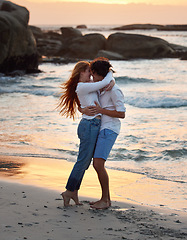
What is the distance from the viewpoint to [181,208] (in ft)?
15.9

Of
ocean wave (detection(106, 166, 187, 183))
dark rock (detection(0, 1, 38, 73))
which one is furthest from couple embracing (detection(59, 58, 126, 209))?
dark rock (detection(0, 1, 38, 73))

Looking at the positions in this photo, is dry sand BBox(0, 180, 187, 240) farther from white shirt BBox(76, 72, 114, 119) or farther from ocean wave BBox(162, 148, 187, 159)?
ocean wave BBox(162, 148, 187, 159)

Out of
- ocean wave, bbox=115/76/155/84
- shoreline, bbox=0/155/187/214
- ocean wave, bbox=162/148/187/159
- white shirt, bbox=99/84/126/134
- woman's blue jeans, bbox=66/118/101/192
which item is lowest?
ocean wave, bbox=115/76/155/84

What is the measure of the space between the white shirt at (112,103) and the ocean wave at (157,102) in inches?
373

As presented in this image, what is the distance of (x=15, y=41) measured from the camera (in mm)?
22969

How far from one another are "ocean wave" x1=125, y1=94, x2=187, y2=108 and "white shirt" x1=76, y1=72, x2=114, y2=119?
950 cm

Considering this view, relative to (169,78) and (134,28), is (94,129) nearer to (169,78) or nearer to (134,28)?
(169,78)

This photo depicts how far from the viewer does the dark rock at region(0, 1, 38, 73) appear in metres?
22.2

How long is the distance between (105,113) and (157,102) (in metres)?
10.2

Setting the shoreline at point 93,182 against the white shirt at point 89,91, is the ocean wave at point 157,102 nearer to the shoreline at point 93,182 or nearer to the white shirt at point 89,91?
the shoreline at point 93,182

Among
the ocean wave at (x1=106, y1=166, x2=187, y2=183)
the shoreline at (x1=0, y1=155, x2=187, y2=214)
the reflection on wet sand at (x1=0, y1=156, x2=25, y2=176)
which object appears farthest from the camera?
the ocean wave at (x1=106, y1=166, x2=187, y2=183)

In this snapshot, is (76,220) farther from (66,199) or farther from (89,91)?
(89,91)

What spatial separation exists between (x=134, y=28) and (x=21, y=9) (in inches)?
4616

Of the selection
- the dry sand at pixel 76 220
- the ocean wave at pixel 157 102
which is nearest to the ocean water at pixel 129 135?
the ocean wave at pixel 157 102
